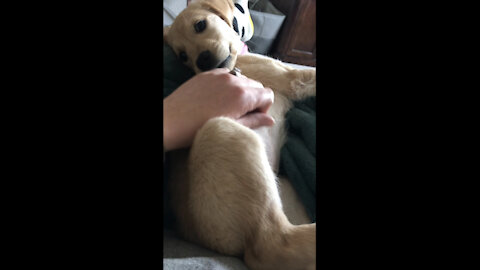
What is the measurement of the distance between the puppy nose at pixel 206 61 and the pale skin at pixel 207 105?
6.2 inches

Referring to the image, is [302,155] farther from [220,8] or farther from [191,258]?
[220,8]

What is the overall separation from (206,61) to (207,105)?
0.24 m

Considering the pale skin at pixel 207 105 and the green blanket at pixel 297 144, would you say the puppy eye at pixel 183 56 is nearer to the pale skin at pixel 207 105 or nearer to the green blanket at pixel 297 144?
Result: the green blanket at pixel 297 144

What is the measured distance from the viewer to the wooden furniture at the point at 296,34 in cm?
267

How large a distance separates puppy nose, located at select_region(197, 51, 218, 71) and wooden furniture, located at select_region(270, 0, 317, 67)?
6.94ft

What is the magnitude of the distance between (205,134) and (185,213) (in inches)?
5.1

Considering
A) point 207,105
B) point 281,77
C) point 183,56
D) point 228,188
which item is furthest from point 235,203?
point 281,77

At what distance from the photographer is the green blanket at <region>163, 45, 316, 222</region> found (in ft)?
1.95

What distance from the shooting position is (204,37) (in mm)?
755
